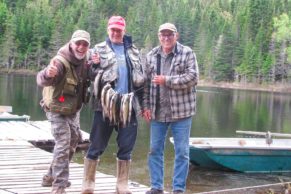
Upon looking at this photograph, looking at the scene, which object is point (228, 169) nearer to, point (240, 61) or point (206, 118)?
point (206, 118)

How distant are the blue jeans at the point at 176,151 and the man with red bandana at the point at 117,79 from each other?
40cm

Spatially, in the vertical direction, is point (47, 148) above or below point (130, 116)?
below

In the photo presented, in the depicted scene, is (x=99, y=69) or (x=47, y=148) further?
(x=47, y=148)

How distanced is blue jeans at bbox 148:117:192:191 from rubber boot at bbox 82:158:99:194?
74 cm

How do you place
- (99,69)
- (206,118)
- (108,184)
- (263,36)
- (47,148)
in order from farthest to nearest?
(263,36) < (206,118) < (47,148) < (108,184) < (99,69)

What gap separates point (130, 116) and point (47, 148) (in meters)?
7.13

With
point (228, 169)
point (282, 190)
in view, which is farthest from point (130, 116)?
point (228, 169)

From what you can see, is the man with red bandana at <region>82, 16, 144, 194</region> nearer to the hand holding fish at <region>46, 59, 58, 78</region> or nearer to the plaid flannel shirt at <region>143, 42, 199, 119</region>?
the plaid flannel shirt at <region>143, 42, 199, 119</region>

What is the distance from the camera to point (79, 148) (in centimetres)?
1355

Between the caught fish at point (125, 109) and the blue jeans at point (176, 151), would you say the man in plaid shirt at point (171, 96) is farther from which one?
the caught fish at point (125, 109)

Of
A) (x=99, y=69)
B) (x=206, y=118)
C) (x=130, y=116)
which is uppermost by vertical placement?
(x=99, y=69)

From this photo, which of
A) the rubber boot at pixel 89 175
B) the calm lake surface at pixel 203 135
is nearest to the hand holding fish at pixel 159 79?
the rubber boot at pixel 89 175

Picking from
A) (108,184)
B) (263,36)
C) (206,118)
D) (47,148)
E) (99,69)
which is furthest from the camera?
(263,36)

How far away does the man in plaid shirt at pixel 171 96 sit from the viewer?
6.77 metres
